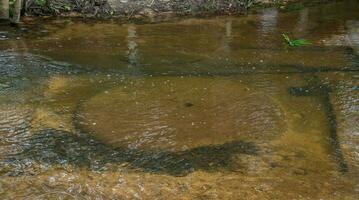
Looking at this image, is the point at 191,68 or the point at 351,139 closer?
the point at 351,139

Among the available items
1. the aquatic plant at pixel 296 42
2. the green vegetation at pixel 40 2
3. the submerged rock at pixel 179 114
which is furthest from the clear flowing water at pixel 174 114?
the green vegetation at pixel 40 2

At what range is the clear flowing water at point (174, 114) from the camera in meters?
4.15

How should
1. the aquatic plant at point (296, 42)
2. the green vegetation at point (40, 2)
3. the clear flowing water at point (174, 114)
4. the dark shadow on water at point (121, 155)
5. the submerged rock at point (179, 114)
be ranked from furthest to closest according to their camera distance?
the green vegetation at point (40, 2), the aquatic plant at point (296, 42), the submerged rock at point (179, 114), the dark shadow on water at point (121, 155), the clear flowing water at point (174, 114)

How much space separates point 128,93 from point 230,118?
4.60ft

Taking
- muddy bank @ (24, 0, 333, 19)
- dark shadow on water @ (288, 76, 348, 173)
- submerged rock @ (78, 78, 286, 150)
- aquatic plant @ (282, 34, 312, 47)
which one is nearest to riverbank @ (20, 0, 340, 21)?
muddy bank @ (24, 0, 333, 19)

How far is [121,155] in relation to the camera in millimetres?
4578

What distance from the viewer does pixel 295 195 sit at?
13.1 feet

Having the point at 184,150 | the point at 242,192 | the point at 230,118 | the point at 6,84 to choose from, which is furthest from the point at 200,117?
the point at 6,84

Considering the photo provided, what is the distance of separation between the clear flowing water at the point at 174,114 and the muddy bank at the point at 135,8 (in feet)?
2.04

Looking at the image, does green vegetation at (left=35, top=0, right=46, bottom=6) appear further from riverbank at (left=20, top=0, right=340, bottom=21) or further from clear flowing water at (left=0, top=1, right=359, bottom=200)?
clear flowing water at (left=0, top=1, right=359, bottom=200)

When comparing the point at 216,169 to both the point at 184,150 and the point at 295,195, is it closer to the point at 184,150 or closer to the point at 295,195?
the point at 184,150

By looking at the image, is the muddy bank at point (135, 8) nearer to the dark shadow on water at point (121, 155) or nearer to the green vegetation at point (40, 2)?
the green vegetation at point (40, 2)

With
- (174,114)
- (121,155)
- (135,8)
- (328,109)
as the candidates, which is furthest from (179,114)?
(135,8)

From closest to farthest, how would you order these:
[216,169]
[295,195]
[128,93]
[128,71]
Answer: [295,195], [216,169], [128,93], [128,71]
